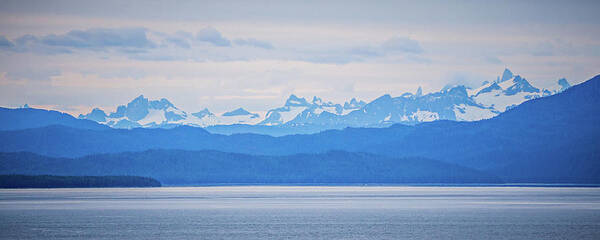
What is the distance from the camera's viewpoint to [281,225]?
12462 centimetres

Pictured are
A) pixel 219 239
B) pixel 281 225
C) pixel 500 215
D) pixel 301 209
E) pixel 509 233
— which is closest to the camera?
pixel 219 239

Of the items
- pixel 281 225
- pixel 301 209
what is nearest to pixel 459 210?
pixel 301 209

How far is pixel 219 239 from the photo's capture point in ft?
334

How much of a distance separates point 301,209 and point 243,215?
74.7 feet

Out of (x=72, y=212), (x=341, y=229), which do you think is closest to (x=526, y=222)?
(x=341, y=229)

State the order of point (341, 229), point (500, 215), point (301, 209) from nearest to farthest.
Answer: point (341, 229) < point (500, 215) < point (301, 209)

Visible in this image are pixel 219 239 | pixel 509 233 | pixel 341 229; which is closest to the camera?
pixel 219 239

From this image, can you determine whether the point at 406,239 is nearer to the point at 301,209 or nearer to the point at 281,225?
the point at 281,225

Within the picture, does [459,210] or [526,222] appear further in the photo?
[459,210]

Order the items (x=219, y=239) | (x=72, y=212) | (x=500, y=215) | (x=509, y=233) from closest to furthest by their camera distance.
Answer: (x=219, y=239), (x=509, y=233), (x=500, y=215), (x=72, y=212)

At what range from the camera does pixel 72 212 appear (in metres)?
156

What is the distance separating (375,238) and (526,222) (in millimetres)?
32571

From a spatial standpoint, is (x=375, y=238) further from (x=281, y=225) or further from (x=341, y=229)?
(x=281, y=225)

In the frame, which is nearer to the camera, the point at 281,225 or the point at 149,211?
the point at 281,225
